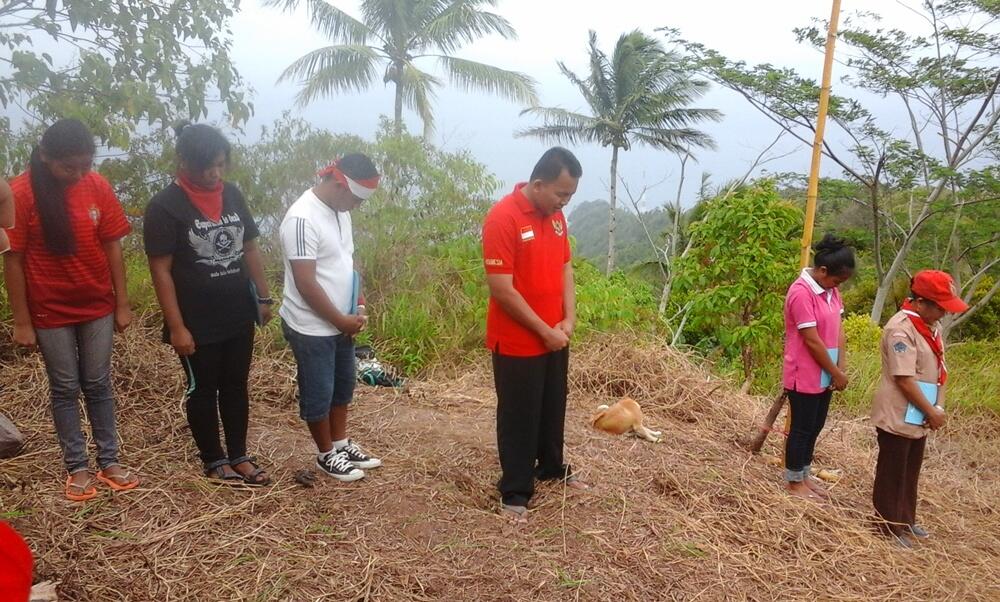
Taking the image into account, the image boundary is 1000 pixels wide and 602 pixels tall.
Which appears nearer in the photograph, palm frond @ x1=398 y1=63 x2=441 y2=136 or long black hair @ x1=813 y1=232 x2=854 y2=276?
long black hair @ x1=813 y1=232 x2=854 y2=276

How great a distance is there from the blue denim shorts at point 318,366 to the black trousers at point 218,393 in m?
0.23

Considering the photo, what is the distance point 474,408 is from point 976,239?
14.9 metres

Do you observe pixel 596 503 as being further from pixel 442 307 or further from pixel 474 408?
pixel 442 307

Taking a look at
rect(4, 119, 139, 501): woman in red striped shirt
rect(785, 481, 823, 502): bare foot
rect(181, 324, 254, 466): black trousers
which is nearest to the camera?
rect(4, 119, 139, 501): woman in red striped shirt

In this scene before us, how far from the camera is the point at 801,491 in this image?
3.67 metres

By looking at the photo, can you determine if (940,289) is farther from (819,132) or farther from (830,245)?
(819,132)

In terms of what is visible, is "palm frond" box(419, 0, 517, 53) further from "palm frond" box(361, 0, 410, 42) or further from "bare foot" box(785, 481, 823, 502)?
"bare foot" box(785, 481, 823, 502)

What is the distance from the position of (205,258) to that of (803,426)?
292cm

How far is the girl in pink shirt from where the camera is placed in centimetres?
338

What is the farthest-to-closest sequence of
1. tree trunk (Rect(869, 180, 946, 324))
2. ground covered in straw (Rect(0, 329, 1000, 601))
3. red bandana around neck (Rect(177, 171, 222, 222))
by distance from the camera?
tree trunk (Rect(869, 180, 946, 324)) < red bandana around neck (Rect(177, 171, 222, 222)) < ground covered in straw (Rect(0, 329, 1000, 601))

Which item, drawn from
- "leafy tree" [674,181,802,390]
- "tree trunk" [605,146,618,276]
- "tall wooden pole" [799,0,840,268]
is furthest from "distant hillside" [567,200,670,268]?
"tall wooden pole" [799,0,840,268]

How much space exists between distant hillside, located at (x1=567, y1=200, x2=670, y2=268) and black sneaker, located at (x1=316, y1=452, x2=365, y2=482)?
19.6 meters

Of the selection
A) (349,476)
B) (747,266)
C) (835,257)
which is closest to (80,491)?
(349,476)

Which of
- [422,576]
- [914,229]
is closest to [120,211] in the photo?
[422,576]
